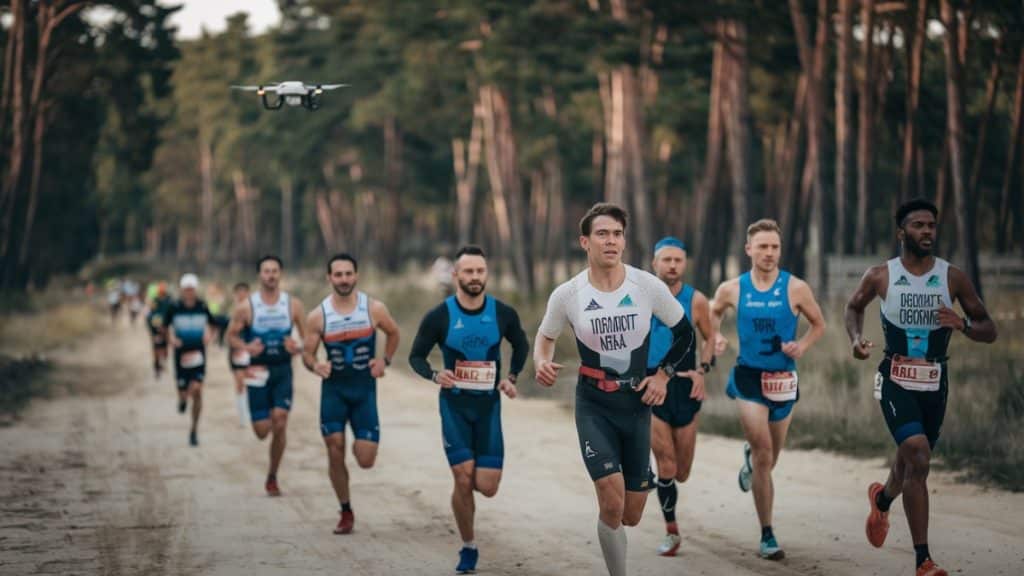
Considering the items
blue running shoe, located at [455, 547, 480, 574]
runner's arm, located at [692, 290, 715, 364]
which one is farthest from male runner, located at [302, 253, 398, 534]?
runner's arm, located at [692, 290, 715, 364]

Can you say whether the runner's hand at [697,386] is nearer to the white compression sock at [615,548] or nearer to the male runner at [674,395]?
the male runner at [674,395]

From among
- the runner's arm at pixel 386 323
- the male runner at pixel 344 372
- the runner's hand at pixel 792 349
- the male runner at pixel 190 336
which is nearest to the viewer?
the runner's hand at pixel 792 349

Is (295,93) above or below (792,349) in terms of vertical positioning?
above

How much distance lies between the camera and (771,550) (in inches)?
408

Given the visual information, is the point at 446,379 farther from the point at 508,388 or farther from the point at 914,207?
the point at 914,207

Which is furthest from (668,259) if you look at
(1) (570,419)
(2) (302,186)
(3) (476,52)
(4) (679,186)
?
(2) (302,186)

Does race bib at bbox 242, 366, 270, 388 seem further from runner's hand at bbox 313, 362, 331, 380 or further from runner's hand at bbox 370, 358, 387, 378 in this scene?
runner's hand at bbox 370, 358, 387, 378

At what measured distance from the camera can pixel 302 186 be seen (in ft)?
307

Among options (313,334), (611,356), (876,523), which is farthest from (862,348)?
(313,334)

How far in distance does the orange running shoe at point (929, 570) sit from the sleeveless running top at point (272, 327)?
7.29 m

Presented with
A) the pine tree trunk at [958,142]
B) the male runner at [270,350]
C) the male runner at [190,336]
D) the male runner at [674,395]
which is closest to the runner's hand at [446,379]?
the male runner at [674,395]

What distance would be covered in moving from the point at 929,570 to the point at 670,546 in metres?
2.28

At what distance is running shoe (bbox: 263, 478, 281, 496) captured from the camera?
14258mm

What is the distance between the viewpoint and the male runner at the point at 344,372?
12172 mm
